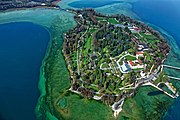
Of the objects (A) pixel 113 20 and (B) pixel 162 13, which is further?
(B) pixel 162 13

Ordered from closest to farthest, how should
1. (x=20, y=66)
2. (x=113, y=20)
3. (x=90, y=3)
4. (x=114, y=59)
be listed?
(x=20, y=66) < (x=114, y=59) < (x=113, y=20) < (x=90, y=3)

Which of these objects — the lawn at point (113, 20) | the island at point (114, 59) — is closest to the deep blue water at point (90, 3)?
the lawn at point (113, 20)

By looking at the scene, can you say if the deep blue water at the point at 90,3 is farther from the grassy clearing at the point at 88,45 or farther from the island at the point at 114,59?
the grassy clearing at the point at 88,45

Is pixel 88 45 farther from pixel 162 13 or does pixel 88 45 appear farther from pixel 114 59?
pixel 162 13

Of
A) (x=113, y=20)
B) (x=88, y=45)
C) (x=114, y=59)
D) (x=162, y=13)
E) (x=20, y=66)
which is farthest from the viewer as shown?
(x=162, y=13)

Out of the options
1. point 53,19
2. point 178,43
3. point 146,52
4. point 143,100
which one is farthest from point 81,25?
point 143,100

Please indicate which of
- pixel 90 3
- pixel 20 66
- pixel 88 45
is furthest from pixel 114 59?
pixel 90 3

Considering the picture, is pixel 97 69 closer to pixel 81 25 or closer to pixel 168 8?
pixel 81 25

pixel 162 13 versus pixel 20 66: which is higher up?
pixel 162 13
